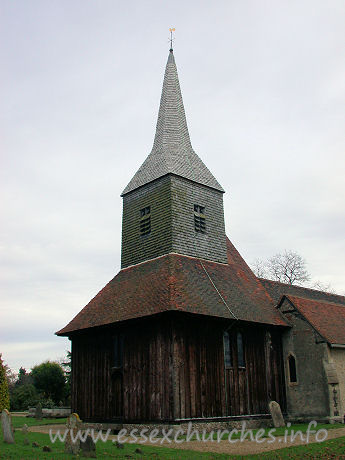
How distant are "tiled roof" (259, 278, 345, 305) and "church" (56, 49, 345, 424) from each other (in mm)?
133

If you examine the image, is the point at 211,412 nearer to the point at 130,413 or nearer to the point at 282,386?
the point at 130,413

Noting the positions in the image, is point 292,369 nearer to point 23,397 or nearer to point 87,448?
point 87,448

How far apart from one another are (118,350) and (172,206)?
25.6ft

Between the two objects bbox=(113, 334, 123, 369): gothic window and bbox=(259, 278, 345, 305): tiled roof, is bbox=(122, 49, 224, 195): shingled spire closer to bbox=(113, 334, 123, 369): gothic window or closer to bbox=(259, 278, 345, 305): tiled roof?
bbox=(259, 278, 345, 305): tiled roof

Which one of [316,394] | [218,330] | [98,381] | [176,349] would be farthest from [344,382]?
[98,381]

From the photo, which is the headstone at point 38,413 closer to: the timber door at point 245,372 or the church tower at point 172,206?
the church tower at point 172,206

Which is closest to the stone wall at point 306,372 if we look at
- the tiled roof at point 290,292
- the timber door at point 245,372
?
the timber door at point 245,372

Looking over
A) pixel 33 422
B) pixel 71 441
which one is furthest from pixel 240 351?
pixel 33 422

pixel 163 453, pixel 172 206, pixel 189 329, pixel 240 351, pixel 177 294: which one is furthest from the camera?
pixel 172 206

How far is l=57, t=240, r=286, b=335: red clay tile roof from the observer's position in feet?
69.9

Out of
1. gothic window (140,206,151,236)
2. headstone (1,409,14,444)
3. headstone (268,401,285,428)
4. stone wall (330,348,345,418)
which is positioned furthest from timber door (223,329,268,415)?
headstone (1,409,14,444)

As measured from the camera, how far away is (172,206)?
999 inches

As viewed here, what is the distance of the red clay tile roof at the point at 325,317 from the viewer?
24.2 metres

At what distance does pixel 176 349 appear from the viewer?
65.8 ft
